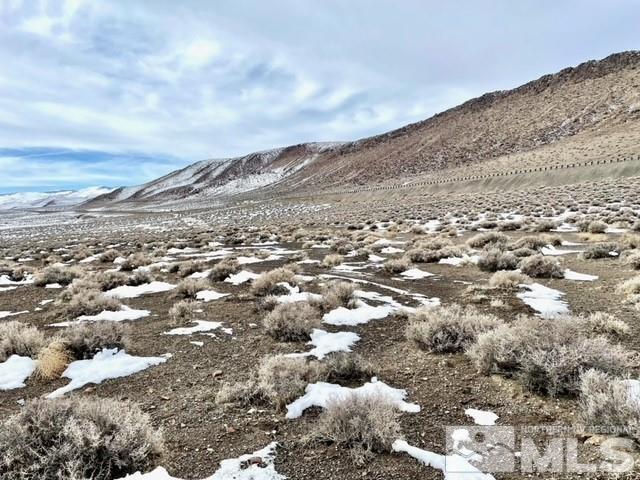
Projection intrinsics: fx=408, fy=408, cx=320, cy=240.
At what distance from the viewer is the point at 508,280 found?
28.2 ft

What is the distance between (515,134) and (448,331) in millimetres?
85195

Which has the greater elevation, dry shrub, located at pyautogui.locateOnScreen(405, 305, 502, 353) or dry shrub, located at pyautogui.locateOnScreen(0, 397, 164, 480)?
dry shrub, located at pyautogui.locateOnScreen(0, 397, 164, 480)

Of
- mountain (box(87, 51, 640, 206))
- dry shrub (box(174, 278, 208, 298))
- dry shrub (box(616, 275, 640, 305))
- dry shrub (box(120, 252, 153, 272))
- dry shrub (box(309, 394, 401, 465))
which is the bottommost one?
dry shrub (box(616, 275, 640, 305))

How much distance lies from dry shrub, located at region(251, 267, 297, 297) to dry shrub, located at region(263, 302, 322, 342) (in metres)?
2.09

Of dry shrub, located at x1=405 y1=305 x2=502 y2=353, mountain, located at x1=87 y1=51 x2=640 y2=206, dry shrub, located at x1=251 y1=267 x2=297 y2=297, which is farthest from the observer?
mountain, located at x1=87 y1=51 x2=640 y2=206

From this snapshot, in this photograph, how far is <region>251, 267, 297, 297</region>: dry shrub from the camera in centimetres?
909

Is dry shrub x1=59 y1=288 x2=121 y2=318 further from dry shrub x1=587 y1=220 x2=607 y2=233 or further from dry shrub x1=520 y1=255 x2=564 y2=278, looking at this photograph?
dry shrub x1=587 y1=220 x2=607 y2=233

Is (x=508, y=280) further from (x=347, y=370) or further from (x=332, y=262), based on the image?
(x=332, y=262)

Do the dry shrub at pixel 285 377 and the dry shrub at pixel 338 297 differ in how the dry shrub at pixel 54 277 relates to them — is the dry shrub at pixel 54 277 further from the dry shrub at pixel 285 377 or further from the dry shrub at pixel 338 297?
the dry shrub at pixel 285 377

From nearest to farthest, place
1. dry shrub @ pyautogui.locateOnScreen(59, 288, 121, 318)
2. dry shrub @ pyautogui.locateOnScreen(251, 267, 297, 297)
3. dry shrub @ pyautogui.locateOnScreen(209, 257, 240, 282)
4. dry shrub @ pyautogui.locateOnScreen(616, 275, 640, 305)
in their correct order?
1. dry shrub @ pyautogui.locateOnScreen(616, 275, 640, 305)
2. dry shrub @ pyautogui.locateOnScreen(59, 288, 121, 318)
3. dry shrub @ pyautogui.locateOnScreen(251, 267, 297, 297)
4. dry shrub @ pyautogui.locateOnScreen(209, 257, 240, 282)

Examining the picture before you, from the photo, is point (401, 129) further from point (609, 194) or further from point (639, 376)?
point (639, 376)

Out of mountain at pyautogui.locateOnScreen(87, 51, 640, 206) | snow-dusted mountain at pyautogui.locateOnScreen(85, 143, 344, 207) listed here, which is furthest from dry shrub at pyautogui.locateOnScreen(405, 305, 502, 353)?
snow-dusted mountain at pyautogui.locateOnScreen(85, 143, 344, 207)

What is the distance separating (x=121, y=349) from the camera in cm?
611

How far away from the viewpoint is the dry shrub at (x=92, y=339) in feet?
19.3
